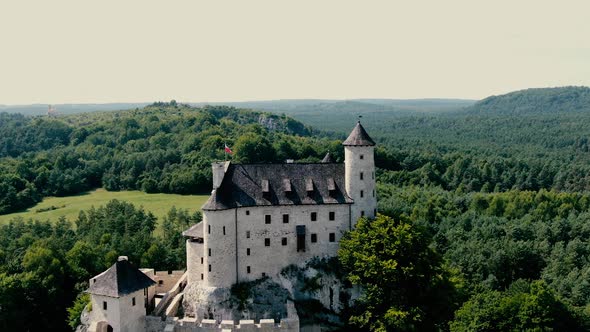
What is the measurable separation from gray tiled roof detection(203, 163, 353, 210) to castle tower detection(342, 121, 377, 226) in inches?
36.1

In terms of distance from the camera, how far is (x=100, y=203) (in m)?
107

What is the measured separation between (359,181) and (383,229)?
19.3 ft

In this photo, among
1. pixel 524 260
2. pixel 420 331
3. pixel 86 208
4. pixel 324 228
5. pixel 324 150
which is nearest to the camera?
pixel 420 331

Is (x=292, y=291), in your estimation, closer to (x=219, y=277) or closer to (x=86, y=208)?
(x=219, y=277)

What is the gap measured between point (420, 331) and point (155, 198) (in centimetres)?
7131

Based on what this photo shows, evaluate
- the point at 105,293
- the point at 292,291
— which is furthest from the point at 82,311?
the point at 292,291

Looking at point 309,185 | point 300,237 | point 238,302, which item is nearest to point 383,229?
point 300,237

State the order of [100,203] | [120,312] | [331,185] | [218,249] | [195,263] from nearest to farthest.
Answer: [120,312]
[218,249]
[195,263]
[331,185]
[100,203]

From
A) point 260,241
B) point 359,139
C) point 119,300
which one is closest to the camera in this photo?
point 119,300

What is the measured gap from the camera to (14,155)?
155125mm

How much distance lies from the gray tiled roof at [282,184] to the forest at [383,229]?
15.9 ft

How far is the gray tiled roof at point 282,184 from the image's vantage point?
51406 millimetres

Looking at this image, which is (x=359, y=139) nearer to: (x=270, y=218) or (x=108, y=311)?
(x=270, y=218)

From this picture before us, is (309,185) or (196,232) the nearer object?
(196,232)
